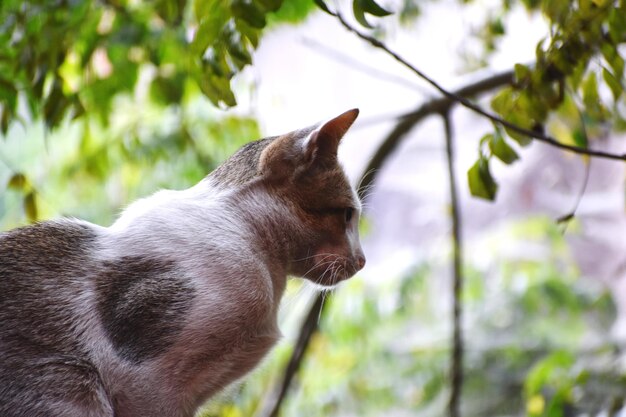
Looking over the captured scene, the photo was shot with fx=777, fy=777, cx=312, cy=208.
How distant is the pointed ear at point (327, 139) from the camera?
97 cm

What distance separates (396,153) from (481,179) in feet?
4.12

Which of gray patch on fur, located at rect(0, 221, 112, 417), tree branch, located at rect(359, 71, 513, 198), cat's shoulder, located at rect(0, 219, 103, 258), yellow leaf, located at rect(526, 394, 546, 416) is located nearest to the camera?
gray patch on fur, located at rect(0, 221, 112, 417)

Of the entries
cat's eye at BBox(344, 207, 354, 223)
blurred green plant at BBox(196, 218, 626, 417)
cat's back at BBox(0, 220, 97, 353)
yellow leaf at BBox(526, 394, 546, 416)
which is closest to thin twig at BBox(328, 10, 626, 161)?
cat's eye at BBox(344, 207, 354, 223)

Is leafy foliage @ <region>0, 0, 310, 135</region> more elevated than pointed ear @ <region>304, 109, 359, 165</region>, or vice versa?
pointed ear @ <region>304, 109, 359, 165</region>

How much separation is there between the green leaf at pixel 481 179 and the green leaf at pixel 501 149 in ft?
0.09

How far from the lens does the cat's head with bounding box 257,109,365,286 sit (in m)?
1.02

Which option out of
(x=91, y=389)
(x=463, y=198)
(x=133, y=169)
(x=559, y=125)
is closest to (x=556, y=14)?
(x=91, y=389)

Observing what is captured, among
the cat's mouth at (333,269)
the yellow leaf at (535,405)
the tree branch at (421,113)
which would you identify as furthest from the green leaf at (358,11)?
the yellow leaf at (535,405)

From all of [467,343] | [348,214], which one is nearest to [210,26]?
[348,214]

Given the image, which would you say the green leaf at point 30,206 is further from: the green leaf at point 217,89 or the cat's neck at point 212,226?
the green leaf at point 217,89

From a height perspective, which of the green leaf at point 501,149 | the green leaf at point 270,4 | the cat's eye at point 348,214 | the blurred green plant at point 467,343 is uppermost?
the green leaf at point 501,149

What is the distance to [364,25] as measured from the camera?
868 millimetres

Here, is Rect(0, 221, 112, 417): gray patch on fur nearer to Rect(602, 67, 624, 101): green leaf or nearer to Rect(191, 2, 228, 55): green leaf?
Rect(191, 2, 228, 55): green leaf

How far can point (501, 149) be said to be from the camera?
3.40 ft
